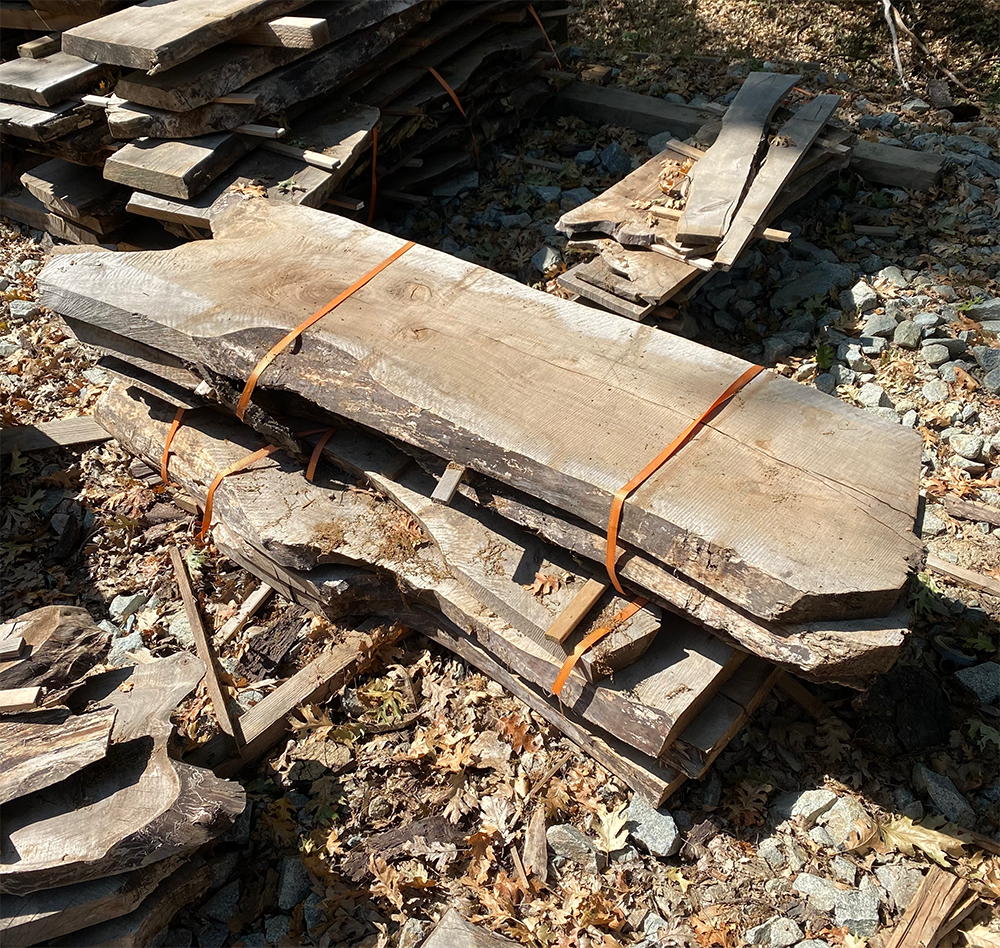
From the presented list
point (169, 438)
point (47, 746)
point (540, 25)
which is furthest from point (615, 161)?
point (47, 746)

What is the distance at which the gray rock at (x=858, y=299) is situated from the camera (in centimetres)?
508

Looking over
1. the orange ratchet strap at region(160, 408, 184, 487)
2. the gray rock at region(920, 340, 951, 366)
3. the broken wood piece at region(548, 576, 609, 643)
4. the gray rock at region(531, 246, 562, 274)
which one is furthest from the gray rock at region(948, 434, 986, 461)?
the orange ratchet strap at region(160, 408, 184, 487)

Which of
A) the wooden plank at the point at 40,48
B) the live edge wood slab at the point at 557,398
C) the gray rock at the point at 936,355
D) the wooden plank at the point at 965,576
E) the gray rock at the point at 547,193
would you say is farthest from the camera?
the gray rock at the point at 547,193

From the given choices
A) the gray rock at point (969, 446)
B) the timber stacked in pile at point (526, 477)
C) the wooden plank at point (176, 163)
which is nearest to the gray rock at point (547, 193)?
the wooden plank at point (176, 163)

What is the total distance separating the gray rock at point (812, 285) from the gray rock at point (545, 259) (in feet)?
4.65

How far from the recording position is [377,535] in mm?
3709

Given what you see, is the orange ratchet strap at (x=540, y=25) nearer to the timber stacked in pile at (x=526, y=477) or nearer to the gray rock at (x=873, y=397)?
the timber stacked in pile at (x=526, y=477)

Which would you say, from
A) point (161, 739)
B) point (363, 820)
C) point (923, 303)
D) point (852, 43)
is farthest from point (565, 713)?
point (852, 43)

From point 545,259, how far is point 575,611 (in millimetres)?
3220

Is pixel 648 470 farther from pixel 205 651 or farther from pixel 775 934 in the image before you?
pixel 205 651

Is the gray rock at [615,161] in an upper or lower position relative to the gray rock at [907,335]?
upper

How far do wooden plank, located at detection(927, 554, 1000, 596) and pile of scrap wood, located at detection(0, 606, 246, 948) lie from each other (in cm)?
315

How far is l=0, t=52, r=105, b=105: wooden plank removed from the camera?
5.21 meters

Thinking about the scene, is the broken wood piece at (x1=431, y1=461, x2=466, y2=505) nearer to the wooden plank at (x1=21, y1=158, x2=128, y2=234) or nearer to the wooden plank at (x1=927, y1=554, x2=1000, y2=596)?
the wooden plank at (x1=927, y1=554, x2=1000, y2=596)
